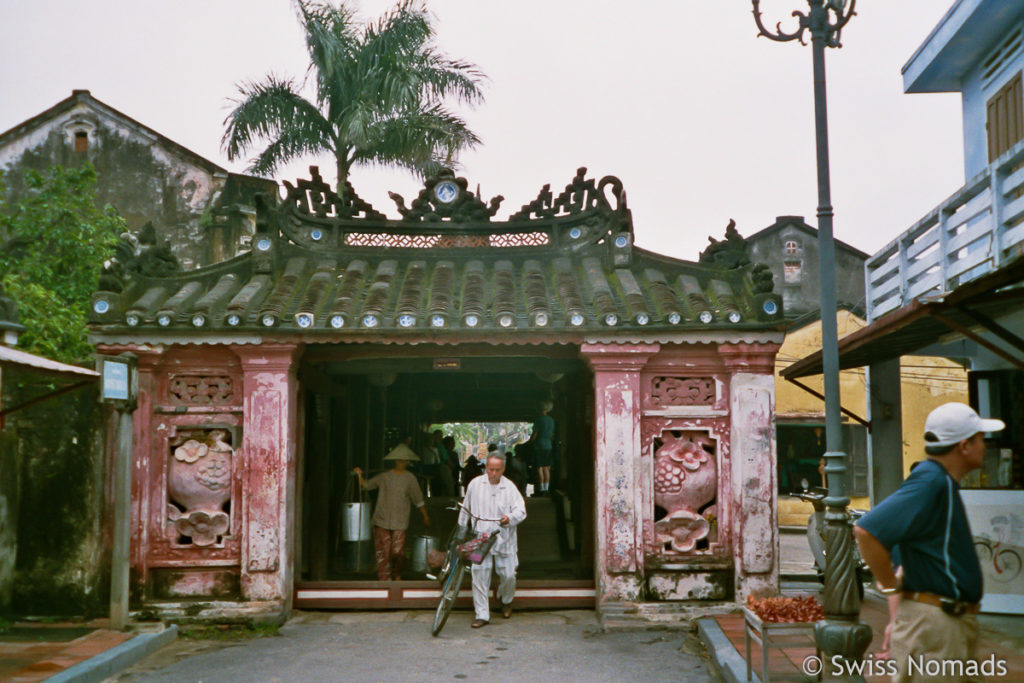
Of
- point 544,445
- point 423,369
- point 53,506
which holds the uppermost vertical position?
point 423,369

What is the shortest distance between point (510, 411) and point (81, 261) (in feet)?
38.3

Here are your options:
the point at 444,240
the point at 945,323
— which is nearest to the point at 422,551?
the point at 444,240

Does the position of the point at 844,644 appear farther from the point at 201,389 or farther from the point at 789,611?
the point at 201,389

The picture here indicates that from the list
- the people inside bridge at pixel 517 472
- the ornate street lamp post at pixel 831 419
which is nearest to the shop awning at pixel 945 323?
the ornate street lamp post at pixel 831 419

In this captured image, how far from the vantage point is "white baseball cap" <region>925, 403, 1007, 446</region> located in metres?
4.31

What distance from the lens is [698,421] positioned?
10.8m

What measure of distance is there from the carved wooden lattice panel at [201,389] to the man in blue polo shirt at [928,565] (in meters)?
8.02

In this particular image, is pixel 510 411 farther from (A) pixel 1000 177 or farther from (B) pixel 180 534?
(A) pixel 1000 177

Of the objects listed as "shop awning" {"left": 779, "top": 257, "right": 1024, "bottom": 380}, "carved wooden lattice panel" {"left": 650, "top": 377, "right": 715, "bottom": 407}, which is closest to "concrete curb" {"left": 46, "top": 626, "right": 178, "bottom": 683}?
"carved wooden lattice panel" {"left": 650, "top": 377, "right": 715, "bottom": 407}

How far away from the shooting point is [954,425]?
4328mm

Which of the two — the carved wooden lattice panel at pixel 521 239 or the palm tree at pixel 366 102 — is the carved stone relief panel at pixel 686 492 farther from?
the palm tree at pixel 366 102

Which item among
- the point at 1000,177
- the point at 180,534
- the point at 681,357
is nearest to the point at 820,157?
the point at 1000,177

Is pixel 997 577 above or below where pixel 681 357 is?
below

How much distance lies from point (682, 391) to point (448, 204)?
4.01 metres
